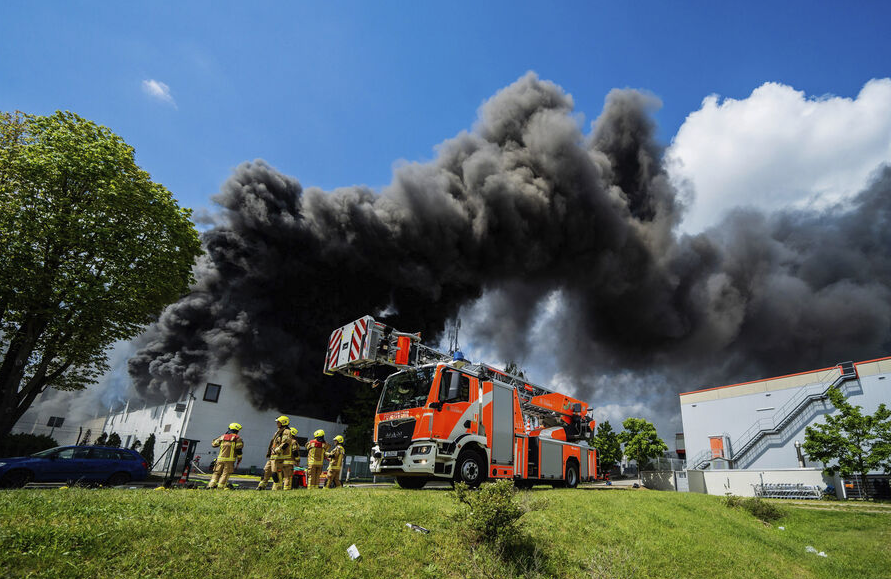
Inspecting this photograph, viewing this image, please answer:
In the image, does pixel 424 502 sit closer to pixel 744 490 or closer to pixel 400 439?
pixel 400 439

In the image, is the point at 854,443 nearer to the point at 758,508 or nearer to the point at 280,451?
the point at 758,508

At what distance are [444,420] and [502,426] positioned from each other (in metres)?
2.07

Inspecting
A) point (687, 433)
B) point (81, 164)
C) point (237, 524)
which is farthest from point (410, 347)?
point (687, 433)

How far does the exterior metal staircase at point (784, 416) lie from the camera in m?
27.5

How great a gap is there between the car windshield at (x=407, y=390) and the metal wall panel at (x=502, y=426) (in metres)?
1.93

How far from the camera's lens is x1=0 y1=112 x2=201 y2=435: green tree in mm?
12352

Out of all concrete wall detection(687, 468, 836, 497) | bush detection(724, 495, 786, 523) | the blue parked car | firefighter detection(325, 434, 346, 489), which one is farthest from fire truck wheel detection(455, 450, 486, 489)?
concrete wall detection(687, 468, 836, 497)

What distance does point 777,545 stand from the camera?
872cm

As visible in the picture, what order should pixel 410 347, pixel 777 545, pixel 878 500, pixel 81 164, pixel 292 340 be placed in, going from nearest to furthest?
pixel 777 545, pixel 410 347, pixel 81 164, pixel 878 500, pixel 292 340

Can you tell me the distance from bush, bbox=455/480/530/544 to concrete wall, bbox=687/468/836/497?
23170 mm

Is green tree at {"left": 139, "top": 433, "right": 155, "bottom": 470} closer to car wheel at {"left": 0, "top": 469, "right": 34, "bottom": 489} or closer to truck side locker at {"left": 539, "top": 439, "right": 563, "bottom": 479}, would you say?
car wheel at {"left": 0, "top": 469, "right": 34, "bottom": 489}

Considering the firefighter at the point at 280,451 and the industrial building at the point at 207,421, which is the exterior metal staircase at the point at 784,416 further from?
the firefighter at the point at 280,451

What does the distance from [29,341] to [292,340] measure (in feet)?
46.1

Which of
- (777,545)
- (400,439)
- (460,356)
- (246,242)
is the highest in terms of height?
(246,242)
